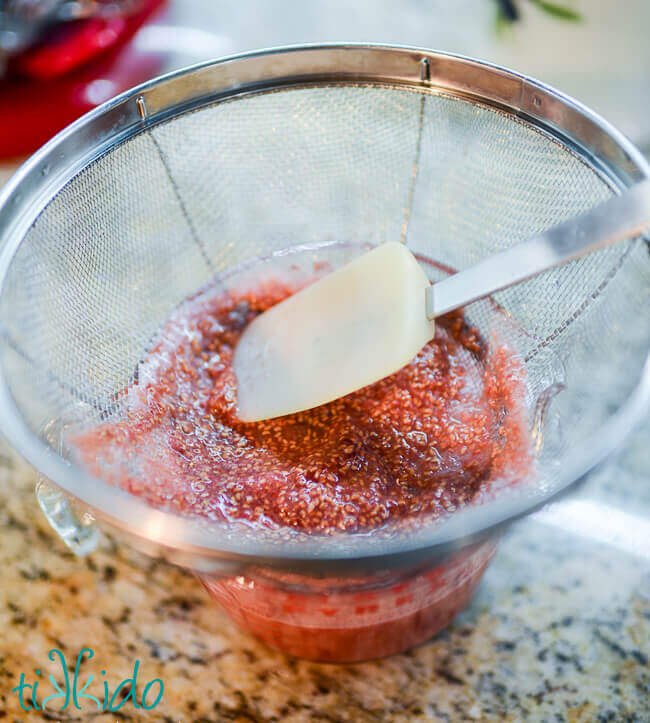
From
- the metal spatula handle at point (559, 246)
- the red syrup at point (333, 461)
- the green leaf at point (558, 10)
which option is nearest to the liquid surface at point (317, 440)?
the red syrup at point (333, 461)

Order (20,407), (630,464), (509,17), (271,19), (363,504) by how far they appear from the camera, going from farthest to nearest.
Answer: (271,19) < (509,17) < (630,464) < (363,504) < (20,407)

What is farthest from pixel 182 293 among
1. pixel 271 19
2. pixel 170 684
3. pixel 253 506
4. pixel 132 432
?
pixel 271 19

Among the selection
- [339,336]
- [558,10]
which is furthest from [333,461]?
[558,10]

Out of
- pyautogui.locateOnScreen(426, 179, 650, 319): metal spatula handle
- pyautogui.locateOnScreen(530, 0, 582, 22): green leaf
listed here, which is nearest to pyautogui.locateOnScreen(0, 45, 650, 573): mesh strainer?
pyautogui.locateOnScreen(426, 179, 650, 319): metal spatula handle

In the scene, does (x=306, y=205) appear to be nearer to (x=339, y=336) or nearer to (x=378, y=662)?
(x=339, y=336)

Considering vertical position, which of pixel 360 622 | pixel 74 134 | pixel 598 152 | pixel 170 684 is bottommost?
pixel 170 684

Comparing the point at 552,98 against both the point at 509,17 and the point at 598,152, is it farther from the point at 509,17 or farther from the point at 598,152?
the point at 509,17

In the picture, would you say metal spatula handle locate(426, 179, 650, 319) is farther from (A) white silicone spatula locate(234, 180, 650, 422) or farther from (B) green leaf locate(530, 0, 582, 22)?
(B) green leaf locate(530, 0, 582, 22)
